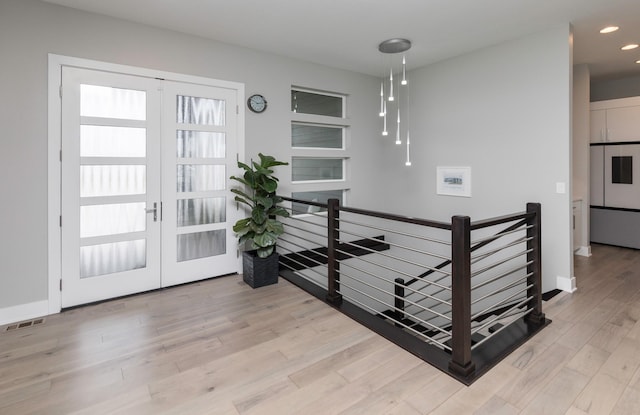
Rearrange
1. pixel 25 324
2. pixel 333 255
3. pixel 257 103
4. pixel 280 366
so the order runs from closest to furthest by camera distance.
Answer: pixel 280 366
pixel 25 324
pixel 333 255
pixel 257 103

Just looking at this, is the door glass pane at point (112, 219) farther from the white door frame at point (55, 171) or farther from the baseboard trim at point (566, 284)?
the baseboard trim at point (566, 284)

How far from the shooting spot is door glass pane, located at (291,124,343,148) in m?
4.75

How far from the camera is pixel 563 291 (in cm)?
362

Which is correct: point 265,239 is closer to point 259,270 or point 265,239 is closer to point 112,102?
point 259,270

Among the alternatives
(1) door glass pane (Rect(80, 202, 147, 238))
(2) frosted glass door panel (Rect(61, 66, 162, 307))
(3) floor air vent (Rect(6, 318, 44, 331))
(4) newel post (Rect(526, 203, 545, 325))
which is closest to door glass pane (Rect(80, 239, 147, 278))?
(2) frosted glass door panel (Rect(61, 66, 162, 307))

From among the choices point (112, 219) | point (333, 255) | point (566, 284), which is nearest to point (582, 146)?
point (566, 284)

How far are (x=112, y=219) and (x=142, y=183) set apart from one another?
1.57ft

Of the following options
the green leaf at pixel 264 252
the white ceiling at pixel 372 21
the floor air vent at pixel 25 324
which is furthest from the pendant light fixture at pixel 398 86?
the floor air vent at pixel 25 324

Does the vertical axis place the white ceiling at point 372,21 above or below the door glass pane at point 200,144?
above

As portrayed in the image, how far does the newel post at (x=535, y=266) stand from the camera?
9.09 feet

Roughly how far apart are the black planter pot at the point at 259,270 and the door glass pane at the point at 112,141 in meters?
1.65

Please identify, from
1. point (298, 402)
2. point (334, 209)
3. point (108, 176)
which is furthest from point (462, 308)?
point (108, 176)

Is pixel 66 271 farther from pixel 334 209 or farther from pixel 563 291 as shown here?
pixel 563 291

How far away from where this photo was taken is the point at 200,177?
3.96 metres
